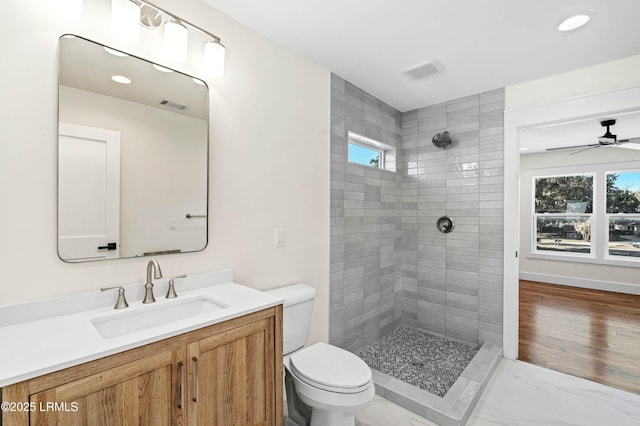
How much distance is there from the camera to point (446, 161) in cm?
317

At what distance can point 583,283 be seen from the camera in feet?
17.2

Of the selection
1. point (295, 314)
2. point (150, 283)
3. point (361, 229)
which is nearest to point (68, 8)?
point (150, 283)

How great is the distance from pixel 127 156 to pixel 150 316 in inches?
29.2

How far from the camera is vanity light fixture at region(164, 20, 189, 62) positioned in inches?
59.3

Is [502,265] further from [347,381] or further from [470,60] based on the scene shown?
[347,381]

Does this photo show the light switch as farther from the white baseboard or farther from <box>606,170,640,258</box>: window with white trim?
<box>606,170,640,258</box>: window with white trim

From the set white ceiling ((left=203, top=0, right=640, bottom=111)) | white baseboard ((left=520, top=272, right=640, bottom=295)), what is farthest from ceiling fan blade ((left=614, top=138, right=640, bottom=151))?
white ceiling ((left=203, top=0, right=640, bottom=111))

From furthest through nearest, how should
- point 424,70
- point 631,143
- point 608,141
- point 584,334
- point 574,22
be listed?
point 631,143
point 608,141
point 584,334
point 424,70
point 574,22

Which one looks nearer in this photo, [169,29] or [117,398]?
[117,398]

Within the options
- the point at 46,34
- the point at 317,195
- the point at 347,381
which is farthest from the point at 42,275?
the point at 317,195

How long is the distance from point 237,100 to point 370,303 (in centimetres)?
213

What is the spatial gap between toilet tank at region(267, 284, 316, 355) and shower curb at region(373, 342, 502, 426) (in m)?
Answer: 0.76

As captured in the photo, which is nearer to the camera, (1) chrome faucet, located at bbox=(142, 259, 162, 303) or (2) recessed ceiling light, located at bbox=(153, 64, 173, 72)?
(1) chrome faucet, located at bbox=(142, 259, 162, 303)

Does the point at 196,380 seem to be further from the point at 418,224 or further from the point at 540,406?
the point at 418,224
